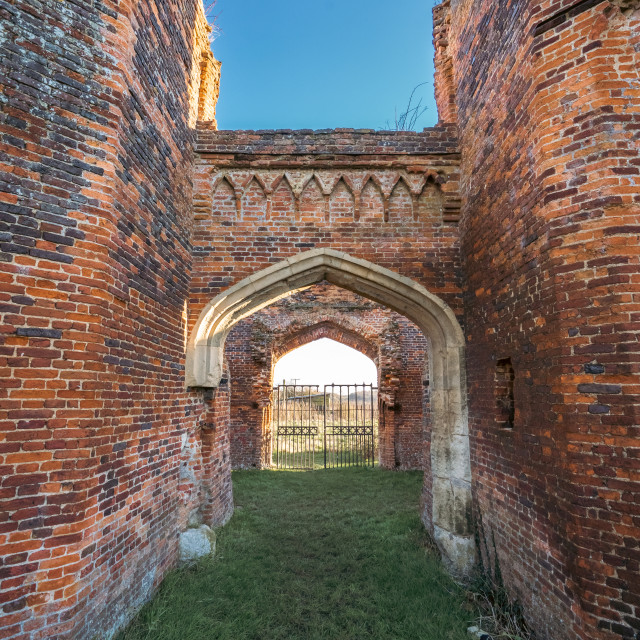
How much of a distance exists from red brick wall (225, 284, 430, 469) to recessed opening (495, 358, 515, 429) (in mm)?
7308

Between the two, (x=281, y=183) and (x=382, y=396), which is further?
(x=382, y=396)

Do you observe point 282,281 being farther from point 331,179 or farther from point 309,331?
point 309,331

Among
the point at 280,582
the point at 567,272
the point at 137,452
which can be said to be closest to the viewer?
the point at 567,272

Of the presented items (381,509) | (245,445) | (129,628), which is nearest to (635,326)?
(129,628)

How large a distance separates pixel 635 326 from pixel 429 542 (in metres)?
4.33

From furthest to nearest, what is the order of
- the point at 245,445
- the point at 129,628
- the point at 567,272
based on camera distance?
1. the point at 245,445
2. the point at 129,628
3. the point at 567,272

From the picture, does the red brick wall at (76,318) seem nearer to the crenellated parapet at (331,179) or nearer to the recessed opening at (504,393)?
the crenellated parapet at (331,179)

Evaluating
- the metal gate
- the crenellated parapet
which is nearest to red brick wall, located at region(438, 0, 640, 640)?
the crenellated parapet

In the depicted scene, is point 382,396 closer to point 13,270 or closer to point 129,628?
point 129,628

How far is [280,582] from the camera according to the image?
187 inches

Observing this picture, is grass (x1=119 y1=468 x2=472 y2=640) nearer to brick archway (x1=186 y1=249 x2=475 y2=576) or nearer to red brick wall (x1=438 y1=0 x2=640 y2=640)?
brick archway (x1=186 y1=249 x2=475 y2=576)

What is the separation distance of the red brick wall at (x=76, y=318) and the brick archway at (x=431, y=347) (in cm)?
134

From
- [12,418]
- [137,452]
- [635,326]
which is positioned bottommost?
[137,452]

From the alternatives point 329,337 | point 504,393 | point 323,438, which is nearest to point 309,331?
point 329,337
